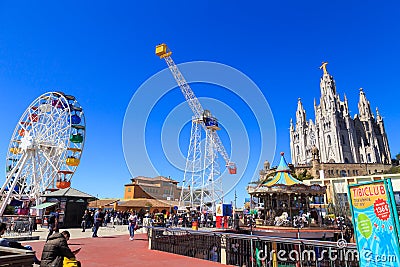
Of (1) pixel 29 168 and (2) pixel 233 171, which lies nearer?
(1) pixel 29 168

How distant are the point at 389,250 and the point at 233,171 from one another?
59858 millimetres

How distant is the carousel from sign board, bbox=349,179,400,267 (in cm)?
1590

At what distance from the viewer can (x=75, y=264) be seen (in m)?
4.99

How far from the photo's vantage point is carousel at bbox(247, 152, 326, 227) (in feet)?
68.2

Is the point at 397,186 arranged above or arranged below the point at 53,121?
below

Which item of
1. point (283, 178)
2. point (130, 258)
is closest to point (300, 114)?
point (283, 178)

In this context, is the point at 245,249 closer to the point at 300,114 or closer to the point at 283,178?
the point at 283,178

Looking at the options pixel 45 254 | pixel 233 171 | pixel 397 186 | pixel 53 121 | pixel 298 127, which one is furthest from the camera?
pixel 298 127

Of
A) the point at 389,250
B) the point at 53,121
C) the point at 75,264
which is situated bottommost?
the point at 75,264

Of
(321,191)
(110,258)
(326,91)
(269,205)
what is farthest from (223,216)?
(326,91)

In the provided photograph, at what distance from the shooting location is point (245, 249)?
9242mm

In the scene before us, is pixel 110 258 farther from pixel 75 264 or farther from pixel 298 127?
pixel 298 127

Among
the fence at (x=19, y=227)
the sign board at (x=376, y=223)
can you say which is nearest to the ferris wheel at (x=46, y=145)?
the fence at (x=19, y=227)

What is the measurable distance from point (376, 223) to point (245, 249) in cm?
568
